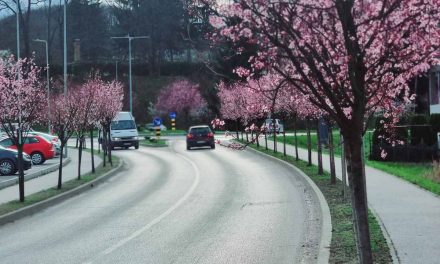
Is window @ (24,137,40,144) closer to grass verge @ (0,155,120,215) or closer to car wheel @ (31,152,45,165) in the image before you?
car wheel @ (31,152,45,165)

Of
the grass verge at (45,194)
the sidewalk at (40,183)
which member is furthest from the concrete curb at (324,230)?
the sidewalk at (40,183)

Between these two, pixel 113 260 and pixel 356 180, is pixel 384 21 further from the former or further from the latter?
pixel 113 260

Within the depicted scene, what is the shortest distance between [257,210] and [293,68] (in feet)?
27.9

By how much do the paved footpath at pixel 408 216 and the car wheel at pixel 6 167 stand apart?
48.3 ft

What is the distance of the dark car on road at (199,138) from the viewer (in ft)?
135

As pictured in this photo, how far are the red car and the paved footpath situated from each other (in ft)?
60.7

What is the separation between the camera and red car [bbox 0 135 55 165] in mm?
31372

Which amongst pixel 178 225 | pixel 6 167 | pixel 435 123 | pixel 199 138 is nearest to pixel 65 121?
pixel 6 167

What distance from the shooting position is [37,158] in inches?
1252

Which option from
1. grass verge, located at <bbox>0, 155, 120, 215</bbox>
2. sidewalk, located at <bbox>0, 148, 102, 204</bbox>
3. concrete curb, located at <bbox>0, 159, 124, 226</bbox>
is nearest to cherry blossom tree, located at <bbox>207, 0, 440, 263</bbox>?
concrete curb, located at <bbox>0, 159, 124, 226</bbox>

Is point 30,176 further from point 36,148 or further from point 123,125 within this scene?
point 123,125

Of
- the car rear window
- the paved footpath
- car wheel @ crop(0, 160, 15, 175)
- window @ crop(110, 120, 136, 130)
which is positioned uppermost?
window @ crop(110, 120, 136, 130)

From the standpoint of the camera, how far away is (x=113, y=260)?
9109 millimetres

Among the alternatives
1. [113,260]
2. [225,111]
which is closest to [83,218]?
[113,260]
